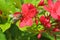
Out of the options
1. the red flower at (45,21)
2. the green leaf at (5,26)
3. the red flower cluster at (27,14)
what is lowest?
the green leaf at (5,26)

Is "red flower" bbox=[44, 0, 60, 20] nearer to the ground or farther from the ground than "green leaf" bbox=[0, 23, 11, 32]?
farther from the ground

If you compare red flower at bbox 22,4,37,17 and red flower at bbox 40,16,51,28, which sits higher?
red flower at bbox 22,4,37,17

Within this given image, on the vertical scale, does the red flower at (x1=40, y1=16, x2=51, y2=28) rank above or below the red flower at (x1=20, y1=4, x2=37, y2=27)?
below

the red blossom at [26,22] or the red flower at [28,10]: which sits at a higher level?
the red flower at [28,10]

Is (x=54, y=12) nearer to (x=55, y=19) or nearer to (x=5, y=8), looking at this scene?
(x=55, y=19)

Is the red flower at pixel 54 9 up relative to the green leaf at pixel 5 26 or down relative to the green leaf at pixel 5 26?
up

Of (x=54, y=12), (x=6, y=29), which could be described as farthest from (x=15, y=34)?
(x=54, y=12)

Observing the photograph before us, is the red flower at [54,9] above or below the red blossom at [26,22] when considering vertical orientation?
above

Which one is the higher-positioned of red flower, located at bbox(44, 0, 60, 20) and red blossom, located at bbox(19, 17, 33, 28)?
red flower, located at bbox(44, 0, 60, 20)

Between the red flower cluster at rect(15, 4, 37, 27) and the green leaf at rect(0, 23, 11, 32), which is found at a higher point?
the red flower cluster at rect(15, 4, 37, 27)

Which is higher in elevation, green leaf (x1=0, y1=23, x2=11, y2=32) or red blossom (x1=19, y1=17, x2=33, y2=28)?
red blossom (x1=19, y1=17, x2=33, y2=28)

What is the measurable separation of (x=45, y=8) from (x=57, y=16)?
0.11 feet

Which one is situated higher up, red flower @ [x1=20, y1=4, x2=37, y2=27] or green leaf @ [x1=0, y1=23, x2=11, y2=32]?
red flower @ [x1=20, y1=4, x2=37, y2=27]

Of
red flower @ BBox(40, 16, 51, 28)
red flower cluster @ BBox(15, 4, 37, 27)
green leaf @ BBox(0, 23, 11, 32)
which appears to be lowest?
green leaf @ BBox(0, 23, 11, 32)
